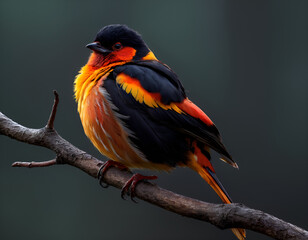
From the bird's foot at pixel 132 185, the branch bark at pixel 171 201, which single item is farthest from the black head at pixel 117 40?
the bird's foot at pixel 132 185

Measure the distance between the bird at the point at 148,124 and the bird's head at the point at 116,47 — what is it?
0.33 metres

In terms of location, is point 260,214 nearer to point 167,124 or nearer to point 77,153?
point 167,124

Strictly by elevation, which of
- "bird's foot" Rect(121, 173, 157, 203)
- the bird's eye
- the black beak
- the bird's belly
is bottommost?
"bird's foot" Rect(121, 173, 157, 203)

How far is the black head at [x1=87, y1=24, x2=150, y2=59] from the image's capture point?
12.8 ft

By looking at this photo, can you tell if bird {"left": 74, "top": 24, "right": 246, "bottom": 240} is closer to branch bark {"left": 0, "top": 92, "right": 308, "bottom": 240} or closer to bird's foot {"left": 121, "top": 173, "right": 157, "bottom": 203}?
bird's foot {"left": 121, "top": 173, "right": 157, "bottom": 203}

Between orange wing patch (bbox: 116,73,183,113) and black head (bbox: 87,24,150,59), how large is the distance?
54 cm

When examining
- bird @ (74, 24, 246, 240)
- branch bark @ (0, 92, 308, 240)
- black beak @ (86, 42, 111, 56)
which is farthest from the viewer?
black beak @ (86, 42, 111, 56)

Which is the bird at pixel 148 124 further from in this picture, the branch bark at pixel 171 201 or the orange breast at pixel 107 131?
the branch bark at pixel 171 201

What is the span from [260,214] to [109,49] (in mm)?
2000

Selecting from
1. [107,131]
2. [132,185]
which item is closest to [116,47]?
[107,131]

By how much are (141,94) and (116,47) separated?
0.72 m

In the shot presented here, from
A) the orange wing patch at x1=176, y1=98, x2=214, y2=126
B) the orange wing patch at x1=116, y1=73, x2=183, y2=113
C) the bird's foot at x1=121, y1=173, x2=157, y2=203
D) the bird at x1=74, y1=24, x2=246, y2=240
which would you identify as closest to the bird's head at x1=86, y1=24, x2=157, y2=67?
the bird at x1=74, y1=24, x2=246, y2=240

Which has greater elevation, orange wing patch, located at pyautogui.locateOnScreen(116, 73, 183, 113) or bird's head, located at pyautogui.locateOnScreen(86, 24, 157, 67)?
bird's head, located at pyautogui.locateOnScreen(86, 24, 157, 67)

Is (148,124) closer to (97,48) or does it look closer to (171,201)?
(171,201)
